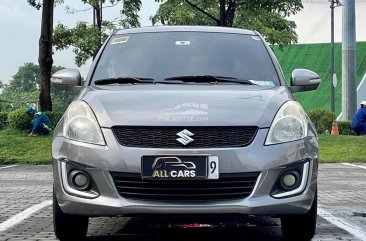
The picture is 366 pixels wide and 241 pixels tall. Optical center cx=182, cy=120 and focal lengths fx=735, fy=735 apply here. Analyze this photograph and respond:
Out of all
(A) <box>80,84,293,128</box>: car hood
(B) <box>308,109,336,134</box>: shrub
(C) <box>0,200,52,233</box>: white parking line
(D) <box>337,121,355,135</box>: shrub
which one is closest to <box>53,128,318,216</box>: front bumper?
(A) <box>80,84,293,128</box>: car hood

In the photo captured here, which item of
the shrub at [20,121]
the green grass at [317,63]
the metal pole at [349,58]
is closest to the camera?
the shrub at [20,121]

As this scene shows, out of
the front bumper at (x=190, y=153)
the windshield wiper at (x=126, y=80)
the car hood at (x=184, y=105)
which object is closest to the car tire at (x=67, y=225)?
the front bumper at (x=190, y=153)

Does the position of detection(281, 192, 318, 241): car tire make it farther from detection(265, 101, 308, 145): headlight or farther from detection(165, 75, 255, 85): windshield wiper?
detection(165, 75, 255, 85): windshield wiper

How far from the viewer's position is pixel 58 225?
558cm

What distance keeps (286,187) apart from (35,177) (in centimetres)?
872

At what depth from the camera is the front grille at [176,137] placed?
4988 millimetres

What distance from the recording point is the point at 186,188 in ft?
16.4

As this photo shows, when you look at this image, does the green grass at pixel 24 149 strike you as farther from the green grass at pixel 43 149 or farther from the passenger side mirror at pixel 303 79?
the passenger side mirror at pixel 303 79

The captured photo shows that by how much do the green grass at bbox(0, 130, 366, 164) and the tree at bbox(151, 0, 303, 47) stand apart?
5.13 meters

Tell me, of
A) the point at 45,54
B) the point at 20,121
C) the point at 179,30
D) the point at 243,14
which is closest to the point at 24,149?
the point at 20,121

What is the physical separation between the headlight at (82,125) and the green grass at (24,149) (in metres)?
12.4

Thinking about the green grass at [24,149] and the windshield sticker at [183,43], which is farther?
the green grass at [24,149]

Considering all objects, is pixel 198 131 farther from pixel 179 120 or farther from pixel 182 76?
pixel 182 76

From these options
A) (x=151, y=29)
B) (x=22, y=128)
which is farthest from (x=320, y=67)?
(x=151, y=29)
